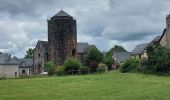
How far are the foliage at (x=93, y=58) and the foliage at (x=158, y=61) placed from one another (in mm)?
21882

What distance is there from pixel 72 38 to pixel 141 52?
22.8m

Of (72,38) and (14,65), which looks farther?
(14,65)

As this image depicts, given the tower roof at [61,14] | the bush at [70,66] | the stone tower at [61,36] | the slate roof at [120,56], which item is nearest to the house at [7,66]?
the stone tower at [61,36]

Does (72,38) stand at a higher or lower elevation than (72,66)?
higher

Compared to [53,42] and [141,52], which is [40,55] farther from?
[141,52]

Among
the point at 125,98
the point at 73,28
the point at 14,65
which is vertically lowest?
the point at 125,98

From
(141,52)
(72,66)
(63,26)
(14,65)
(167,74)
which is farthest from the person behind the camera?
(141,52)

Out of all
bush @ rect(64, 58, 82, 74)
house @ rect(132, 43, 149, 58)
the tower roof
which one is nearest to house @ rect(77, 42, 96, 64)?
the tower roof

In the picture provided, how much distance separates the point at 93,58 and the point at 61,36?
8.07 m

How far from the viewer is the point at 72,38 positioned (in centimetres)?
8600

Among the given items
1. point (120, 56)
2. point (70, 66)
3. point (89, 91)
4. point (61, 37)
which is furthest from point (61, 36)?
point (89, 91)

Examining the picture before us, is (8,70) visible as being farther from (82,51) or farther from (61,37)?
(82,51)

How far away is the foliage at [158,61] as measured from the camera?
6236cm

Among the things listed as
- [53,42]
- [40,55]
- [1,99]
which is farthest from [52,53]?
[1,99]
